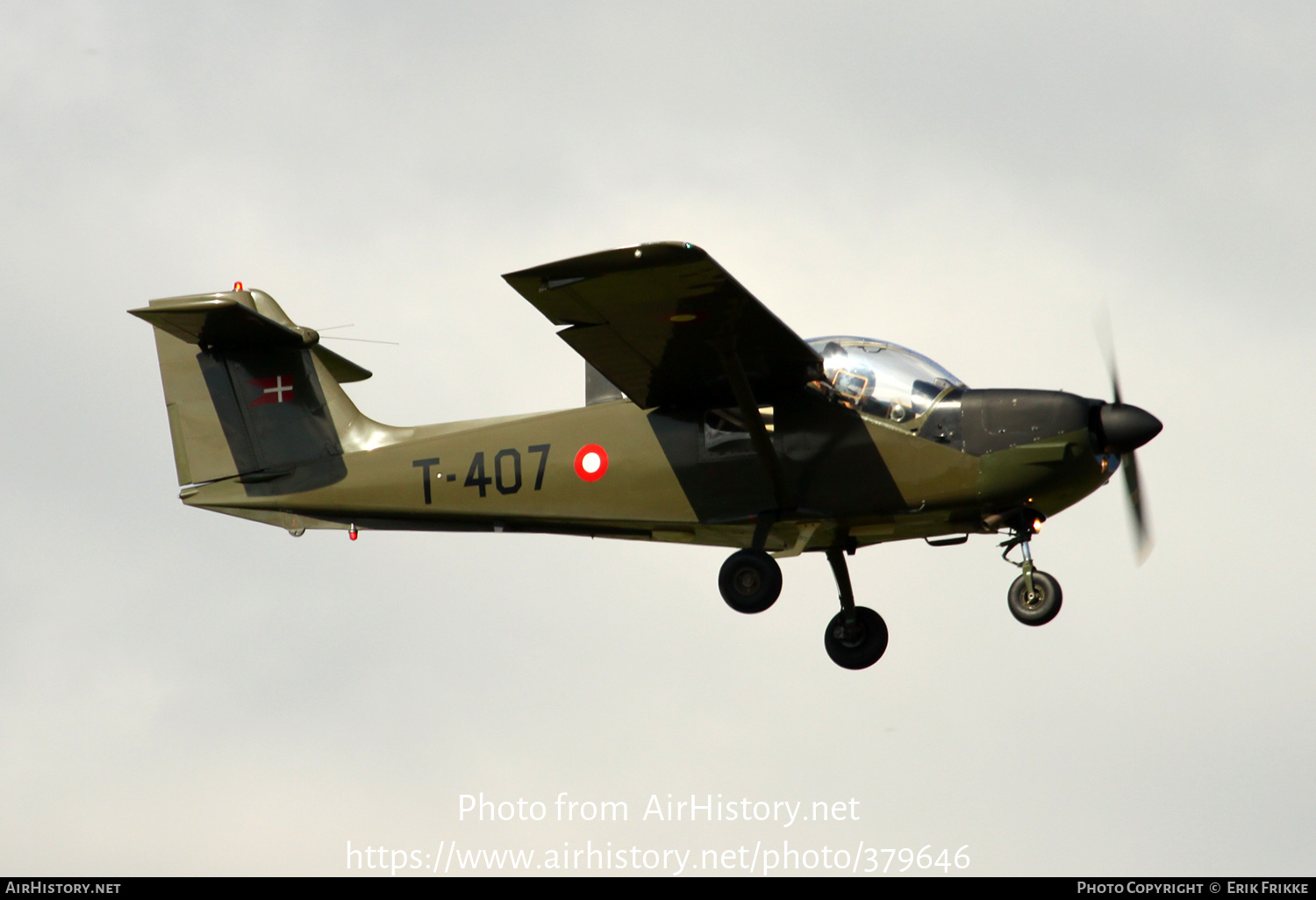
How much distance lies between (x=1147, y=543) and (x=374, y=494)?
719 centimetres

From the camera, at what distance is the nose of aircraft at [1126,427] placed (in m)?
11.8

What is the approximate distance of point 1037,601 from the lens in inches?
469

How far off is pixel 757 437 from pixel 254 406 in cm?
552

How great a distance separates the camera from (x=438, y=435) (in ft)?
46.4

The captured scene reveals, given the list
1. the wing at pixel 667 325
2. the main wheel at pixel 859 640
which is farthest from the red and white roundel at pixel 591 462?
the main wheel at pixel 859 640

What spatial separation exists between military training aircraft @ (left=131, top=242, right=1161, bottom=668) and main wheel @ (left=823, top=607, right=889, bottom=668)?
18 millimetres

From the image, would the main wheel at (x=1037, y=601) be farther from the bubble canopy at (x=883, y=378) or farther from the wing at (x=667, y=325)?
the wing at (x=667, y=325)

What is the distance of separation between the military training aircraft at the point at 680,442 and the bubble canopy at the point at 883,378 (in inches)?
0.7

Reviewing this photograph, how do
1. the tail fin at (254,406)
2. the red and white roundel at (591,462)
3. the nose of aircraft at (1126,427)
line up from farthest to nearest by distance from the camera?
the tail fin at (254,406)
the red and white roundel at (591,462)
the nose of aircraft at (1126,427)

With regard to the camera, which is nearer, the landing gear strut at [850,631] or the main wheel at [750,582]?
the main wheel at [750,582]

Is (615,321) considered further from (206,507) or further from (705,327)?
(206,507)

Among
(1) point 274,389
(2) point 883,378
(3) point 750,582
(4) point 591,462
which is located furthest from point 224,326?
(2) point 883,378

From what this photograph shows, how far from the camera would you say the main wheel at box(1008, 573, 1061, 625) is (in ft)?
39.0

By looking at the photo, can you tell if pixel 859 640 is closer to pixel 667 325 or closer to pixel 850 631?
pixel 850 631
